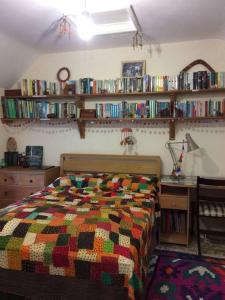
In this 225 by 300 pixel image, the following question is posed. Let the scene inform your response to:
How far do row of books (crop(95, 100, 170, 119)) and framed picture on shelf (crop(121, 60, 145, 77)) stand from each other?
384 mm

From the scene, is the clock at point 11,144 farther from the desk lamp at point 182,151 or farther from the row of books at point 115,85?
the desk lamp at point 182,151

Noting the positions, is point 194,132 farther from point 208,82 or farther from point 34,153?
point 34,153

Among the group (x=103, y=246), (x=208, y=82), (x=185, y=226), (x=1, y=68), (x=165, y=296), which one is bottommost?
(x=165, y=296)

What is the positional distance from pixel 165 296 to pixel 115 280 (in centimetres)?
75

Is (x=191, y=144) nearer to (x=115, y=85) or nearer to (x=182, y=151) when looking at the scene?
(x=182, y=151)

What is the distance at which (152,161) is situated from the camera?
3.36 metres

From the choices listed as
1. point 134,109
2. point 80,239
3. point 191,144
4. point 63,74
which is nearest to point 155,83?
point 134,109

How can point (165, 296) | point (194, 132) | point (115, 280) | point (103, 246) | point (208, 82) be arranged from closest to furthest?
point (115, 280)
point (103, 246)
point (165, 296)
point (208, 82)
point (194, 132)

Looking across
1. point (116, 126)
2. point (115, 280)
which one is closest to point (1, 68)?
point (116, 126)

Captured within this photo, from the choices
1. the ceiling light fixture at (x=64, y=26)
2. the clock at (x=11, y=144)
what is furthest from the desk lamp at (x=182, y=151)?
the clock at (x=11, y=144)

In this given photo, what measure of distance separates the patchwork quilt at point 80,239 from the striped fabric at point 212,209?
0.63 meters

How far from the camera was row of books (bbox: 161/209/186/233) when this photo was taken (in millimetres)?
3125

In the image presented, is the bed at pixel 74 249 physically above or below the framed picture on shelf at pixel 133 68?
below

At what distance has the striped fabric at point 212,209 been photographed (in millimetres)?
2672
